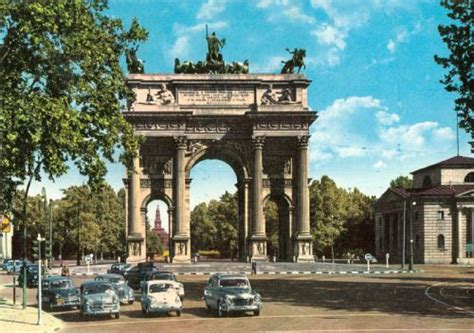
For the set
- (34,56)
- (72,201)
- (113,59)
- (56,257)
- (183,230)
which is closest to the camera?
(34,56)

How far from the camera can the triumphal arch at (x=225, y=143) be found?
71875 millimetres

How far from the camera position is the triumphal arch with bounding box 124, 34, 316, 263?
7188 cm

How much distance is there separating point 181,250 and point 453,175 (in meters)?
45.8

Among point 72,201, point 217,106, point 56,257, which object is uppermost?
point 217,106

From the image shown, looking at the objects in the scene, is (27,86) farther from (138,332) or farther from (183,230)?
(183,230)

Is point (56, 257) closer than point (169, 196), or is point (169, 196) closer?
point (169, 196)

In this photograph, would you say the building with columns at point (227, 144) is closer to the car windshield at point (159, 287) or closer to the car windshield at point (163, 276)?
the car windshield at point (163, 276)

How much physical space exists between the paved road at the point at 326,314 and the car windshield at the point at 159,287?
1.14 meters

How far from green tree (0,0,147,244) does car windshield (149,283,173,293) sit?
5.12 metres

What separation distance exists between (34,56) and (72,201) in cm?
7271

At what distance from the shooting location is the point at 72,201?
322ft

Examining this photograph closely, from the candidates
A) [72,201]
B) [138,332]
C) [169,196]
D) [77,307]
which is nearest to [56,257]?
[72,201]

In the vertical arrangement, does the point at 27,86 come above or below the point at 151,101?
below

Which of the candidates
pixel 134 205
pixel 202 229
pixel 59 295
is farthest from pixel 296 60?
pixel 202 229
